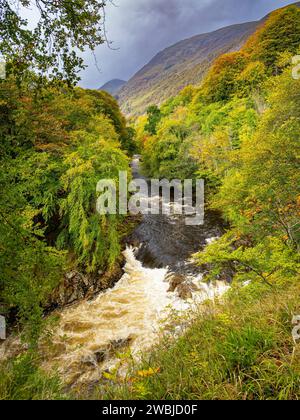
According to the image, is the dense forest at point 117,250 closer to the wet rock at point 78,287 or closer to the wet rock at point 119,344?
the wet rock at point 78,287

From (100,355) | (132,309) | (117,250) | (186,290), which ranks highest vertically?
(117,250)

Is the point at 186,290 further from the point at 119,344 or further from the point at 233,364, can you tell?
the point at 233,364

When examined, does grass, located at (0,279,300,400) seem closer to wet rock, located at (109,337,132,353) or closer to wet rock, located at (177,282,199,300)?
wet rock, located at (109,337,132,353)

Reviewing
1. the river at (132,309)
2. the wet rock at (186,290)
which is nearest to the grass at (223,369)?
the river at (132,309)

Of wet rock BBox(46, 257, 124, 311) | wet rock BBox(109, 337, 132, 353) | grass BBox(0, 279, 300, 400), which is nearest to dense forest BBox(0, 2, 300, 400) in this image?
grass BBox(0, 279, 300, 400)

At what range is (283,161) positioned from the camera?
6090mm

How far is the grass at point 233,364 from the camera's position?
1996 millimetres

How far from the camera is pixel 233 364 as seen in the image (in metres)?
2.26

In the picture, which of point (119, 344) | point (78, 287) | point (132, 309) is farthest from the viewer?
point (78, 287)

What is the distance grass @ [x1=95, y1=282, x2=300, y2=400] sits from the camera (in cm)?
200

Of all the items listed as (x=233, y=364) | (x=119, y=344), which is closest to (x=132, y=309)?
(x=119, y=344)
